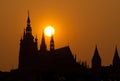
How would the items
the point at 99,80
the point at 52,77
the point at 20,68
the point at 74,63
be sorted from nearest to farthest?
the point at 52,77 < the point at 99,80 < the point at 20,68 < the point at 74,63

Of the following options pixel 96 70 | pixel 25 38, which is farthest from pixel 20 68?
pixel 96 70

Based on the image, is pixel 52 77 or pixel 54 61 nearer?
pixel 52 77

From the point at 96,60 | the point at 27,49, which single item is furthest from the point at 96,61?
the point at 27,49

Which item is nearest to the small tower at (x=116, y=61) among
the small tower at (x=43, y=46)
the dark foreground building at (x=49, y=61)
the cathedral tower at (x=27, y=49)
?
the dark foreground building at (x=49, y=61)

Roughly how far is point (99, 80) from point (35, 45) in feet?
126

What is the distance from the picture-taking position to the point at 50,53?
168 meters

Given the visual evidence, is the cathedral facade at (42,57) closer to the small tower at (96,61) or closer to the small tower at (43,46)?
the small tower at (43,46)

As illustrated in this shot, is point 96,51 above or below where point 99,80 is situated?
above

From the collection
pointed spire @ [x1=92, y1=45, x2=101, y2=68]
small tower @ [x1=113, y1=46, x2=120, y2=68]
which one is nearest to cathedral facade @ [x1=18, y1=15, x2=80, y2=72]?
pointed spire @ [x1=92, y1=45, x2=101, y2=68]

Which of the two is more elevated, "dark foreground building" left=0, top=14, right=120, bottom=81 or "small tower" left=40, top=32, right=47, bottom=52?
"small tower" left=40, top=32, right=47, bottom=52

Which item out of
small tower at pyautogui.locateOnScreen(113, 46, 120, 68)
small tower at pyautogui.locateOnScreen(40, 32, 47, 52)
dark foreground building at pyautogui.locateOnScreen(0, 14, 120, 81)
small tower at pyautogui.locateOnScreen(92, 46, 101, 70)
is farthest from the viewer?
small tower at pyautogui.locateOnScreen(113, 46, 120, 68)

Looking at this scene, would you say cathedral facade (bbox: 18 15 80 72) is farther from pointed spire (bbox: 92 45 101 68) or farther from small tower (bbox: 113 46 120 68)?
small tower (bbox: 113 46 120 68)

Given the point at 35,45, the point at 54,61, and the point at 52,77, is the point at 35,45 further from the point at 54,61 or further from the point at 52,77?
the point at 52,77

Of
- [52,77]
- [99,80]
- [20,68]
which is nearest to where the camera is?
[52,77]
